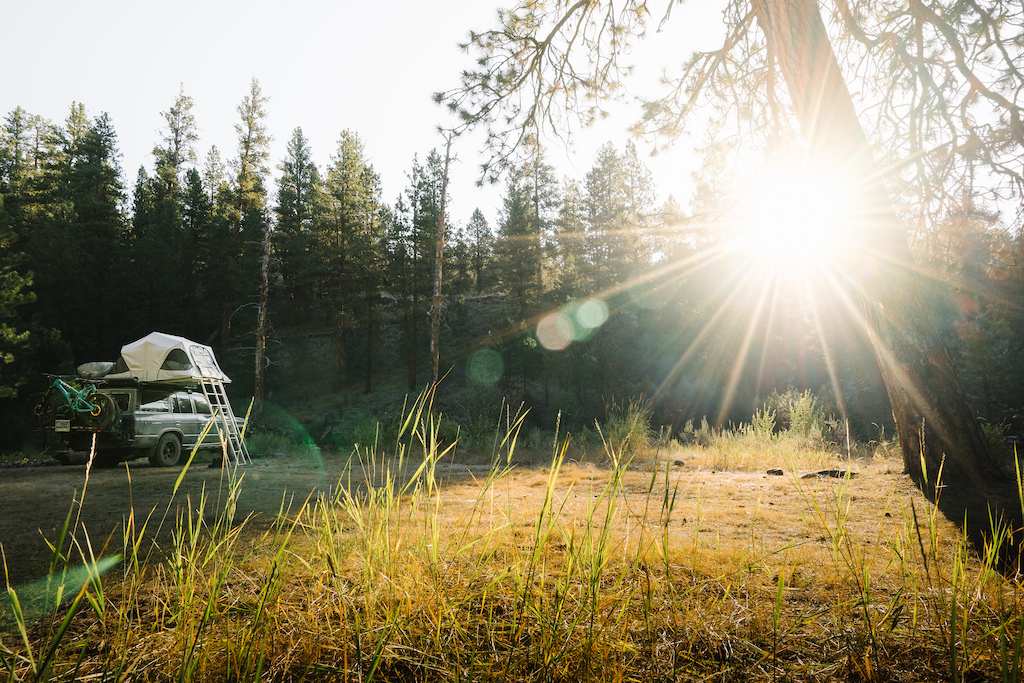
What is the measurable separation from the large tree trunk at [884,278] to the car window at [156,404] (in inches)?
439

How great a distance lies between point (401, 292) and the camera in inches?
1112

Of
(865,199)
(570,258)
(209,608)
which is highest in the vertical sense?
(570,258)

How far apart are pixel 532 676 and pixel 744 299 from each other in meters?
21.6

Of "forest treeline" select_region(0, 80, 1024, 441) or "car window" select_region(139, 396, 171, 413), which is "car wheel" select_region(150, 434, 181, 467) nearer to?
Answer: "car window" select_region(139, 396, 171, 413)

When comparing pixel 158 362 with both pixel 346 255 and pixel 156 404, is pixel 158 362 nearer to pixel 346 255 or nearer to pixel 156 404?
pixel 156 404

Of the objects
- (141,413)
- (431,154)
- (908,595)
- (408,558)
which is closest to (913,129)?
(908,595)

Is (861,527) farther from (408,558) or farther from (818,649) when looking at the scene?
(408,558)

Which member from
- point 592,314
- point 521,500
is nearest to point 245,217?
point 592,314

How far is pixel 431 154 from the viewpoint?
28.4 metres

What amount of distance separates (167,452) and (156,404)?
3.13 ft

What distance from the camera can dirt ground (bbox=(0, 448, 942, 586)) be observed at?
9.47 feet

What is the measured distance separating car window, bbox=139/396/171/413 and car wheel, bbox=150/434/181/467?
21.2 inches

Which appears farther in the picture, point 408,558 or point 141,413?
point 141,413

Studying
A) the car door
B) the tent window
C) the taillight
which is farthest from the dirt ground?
the tent window
